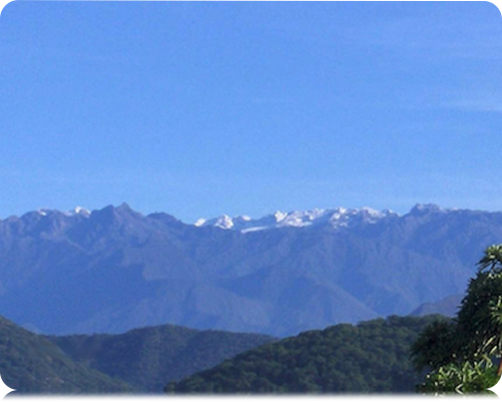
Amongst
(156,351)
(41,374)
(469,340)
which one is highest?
(156,351)

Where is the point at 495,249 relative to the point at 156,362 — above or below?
below

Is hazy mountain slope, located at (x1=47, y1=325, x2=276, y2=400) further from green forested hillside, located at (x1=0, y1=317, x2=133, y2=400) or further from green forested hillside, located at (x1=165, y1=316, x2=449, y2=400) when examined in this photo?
green forested hillside, located at (x1=165, y1=316, x2=449, y2=400)

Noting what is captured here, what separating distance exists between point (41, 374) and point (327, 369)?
177 feet

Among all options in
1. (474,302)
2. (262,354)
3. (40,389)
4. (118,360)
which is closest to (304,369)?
(262,354)

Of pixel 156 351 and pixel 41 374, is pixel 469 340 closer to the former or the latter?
pixel 41 374

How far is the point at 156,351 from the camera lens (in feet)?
579

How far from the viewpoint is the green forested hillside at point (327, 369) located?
123375 mm

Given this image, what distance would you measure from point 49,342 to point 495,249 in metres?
157

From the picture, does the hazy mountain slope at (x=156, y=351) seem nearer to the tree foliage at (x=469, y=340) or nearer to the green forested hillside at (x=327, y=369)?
the green forested hillside at (x=327, y=369)

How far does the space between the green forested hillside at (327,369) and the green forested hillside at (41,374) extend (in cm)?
3141

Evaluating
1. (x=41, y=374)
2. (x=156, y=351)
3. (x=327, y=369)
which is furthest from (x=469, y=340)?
(x=156, y=351)

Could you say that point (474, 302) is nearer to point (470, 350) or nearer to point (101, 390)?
point (470, 350)

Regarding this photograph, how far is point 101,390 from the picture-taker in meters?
160

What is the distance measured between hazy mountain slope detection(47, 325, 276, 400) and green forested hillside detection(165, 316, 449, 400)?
4153 centimetres
